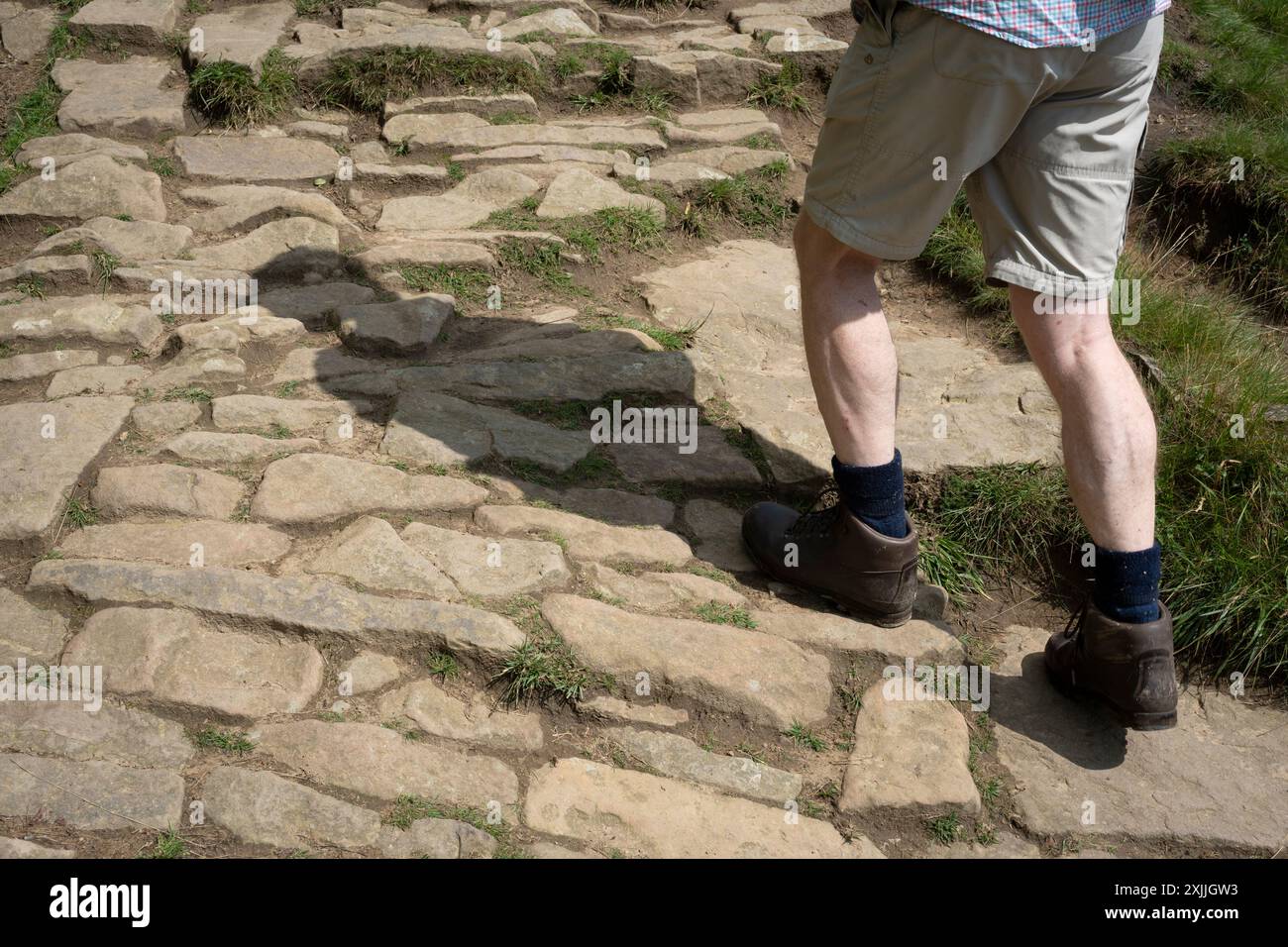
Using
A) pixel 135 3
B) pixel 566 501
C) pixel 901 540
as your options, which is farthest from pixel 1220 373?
pixel 135 3

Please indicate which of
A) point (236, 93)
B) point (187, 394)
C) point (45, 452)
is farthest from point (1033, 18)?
point (236, 93)

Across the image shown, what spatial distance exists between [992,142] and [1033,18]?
24 cm

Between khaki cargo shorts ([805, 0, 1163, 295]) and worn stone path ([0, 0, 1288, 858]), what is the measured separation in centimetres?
98

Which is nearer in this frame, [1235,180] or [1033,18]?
[1033,18]

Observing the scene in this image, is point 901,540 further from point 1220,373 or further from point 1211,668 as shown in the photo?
point 1220,373

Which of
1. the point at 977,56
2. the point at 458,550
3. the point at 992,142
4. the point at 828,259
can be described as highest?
the point at 977,56

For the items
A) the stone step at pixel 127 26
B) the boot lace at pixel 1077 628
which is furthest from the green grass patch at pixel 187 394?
the stone step at pixel 127 26

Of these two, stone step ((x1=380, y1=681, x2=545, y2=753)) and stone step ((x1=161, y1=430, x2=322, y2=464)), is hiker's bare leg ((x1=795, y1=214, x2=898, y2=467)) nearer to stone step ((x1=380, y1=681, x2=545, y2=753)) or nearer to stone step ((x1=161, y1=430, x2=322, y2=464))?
stone step ((x1=380, y1=681, x2=545, y2=753))

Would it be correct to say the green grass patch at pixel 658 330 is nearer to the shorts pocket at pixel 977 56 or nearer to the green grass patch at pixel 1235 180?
the shorts pocket at pixel 977 56

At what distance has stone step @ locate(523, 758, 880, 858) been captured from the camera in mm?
2234

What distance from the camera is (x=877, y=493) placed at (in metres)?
2.68

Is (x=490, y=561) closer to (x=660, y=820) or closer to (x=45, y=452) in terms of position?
(x=660, y=820)

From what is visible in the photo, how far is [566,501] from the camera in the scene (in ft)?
10.1

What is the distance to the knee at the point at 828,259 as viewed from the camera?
2498mm
